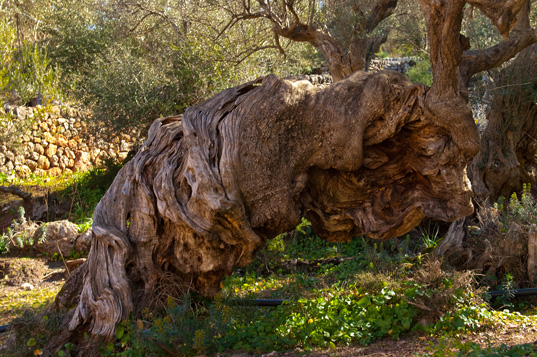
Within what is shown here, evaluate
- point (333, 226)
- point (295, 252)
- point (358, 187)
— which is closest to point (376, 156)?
point (358, 187)

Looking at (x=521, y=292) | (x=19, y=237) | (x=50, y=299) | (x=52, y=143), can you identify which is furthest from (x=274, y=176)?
Result: (x=52, y=143)

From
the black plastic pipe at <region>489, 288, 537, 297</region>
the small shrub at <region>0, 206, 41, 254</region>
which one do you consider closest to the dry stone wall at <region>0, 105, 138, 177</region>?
the small shrub at <region>0, 206, 41, 254</region>

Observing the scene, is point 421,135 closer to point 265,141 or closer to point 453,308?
point 265,141

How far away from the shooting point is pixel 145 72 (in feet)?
37.9

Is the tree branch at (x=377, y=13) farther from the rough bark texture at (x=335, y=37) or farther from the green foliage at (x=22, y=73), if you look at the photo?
the green foliage at (x=22, y=73)

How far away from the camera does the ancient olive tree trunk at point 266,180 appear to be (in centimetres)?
427

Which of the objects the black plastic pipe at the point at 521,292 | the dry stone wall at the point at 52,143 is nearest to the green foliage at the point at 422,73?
the dry stone wall at the point at 52,143

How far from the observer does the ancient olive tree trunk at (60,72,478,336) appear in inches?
168

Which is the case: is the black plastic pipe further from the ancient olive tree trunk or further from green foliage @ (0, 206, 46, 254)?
green foliage @ (0, 206, 46, 254)

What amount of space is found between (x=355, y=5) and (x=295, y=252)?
4.74 m

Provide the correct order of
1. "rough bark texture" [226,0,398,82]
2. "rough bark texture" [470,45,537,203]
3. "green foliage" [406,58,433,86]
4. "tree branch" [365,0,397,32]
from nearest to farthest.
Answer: "rough bark texture" [470,45,537,203] → "rough bark texture" [226,0,398,82] → "tree branch" [365,0,397,32] → "green foliage" [406,58,433,86]

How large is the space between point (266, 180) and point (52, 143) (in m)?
11.4

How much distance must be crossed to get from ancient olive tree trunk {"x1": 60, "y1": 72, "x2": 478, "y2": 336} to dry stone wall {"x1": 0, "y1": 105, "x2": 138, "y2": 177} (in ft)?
26.8

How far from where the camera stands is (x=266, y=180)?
14.3 ft
